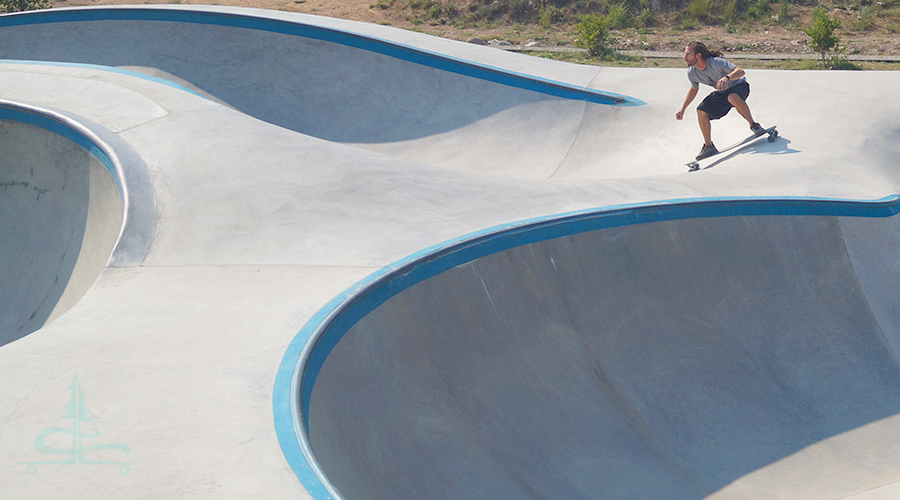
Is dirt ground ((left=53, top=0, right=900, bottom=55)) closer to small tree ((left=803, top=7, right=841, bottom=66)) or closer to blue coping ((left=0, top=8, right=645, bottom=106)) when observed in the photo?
small tree ((left=803, top=7, right=841, bottom=66))

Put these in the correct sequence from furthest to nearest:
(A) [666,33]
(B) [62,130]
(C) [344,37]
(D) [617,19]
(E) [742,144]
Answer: (D) [617,19] < (A) [666,33] < (C) [344,37] < (E) [742,144] < (B) [62,130]

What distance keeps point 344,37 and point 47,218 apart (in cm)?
556

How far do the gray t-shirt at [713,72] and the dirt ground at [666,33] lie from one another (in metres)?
9.83

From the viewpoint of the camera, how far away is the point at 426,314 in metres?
4.14

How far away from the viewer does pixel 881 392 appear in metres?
4.76

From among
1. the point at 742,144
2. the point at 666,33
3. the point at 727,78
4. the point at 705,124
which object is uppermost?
the point at 727,78

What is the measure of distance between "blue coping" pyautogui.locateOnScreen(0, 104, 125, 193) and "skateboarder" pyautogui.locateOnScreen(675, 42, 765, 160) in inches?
210

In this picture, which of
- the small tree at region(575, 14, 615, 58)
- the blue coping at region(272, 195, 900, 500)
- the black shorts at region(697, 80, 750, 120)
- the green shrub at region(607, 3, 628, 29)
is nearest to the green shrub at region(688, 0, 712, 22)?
the green shrub at region(607, 3, 628, 29)

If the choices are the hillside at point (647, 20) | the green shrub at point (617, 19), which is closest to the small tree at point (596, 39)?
the hillside at point (647, 20)

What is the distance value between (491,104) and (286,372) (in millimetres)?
6950

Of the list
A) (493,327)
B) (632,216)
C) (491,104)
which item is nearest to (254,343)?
(493,327)

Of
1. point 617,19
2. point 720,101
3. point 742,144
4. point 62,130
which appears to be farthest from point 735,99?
point 617,19

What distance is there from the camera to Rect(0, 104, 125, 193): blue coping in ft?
18.0

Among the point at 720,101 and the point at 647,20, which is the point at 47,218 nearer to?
the point at 720,101
